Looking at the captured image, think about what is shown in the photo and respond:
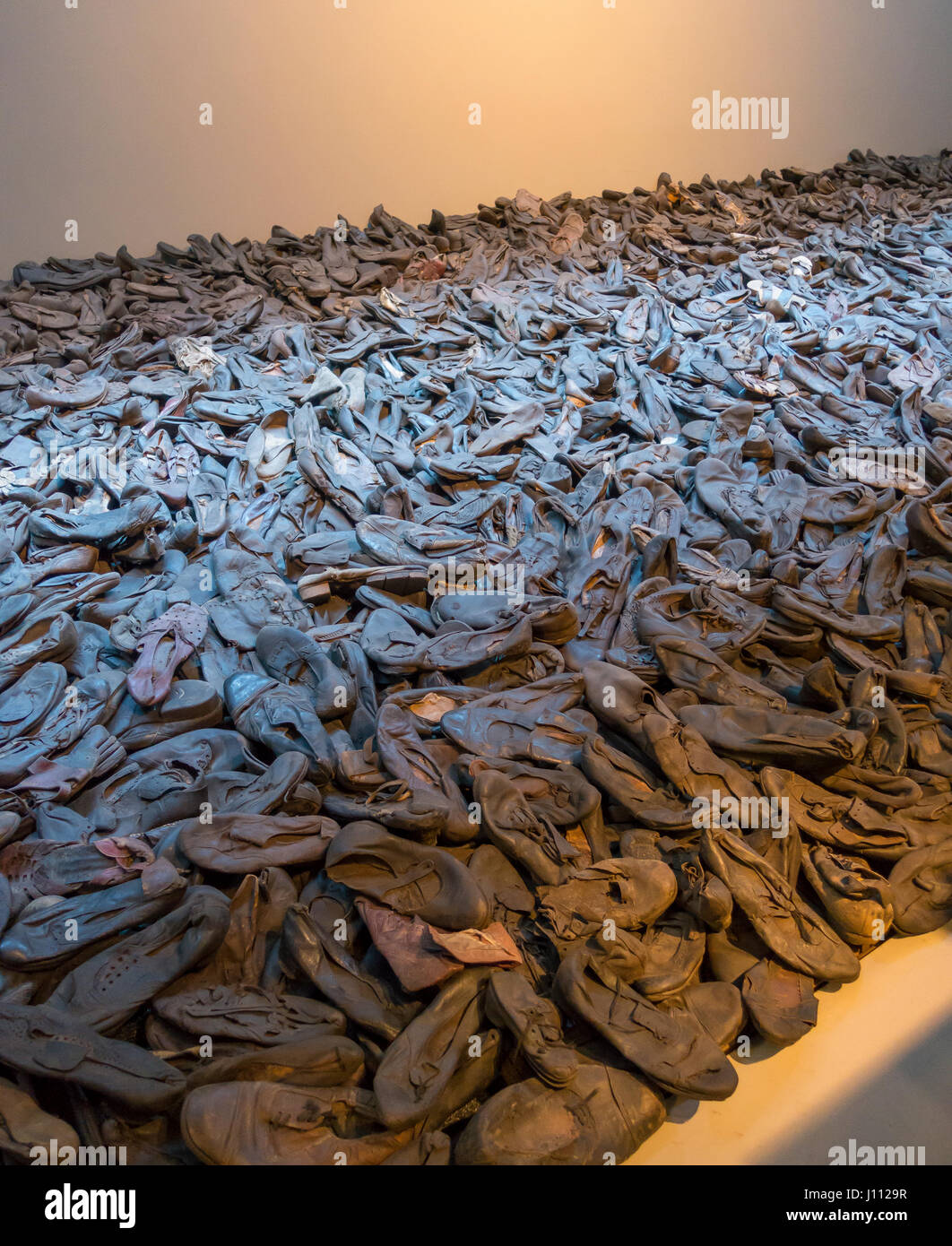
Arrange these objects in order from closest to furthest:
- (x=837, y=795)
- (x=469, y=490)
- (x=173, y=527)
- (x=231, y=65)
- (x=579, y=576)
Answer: (x=837, y=795) < (x=579, y=576) < (x=173, y=527) < (x=469, y=490) < (x=231, y=65)

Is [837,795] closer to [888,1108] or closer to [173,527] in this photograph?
[888,1108]

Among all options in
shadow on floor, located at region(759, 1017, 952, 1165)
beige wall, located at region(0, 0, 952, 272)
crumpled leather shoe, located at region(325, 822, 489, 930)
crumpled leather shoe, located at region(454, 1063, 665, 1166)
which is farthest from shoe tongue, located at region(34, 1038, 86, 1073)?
beige wall, located at region(0, 0, 952, 272)

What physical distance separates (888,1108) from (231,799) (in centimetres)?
156

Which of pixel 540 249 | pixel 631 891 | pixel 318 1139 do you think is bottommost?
pixel 318 1139

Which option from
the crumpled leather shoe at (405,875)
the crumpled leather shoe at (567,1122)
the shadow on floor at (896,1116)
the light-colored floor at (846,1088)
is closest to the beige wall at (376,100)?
the crumpled leather shoe at (405,875)

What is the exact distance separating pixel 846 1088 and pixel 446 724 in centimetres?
123

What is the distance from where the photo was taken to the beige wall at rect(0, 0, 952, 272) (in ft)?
21.0

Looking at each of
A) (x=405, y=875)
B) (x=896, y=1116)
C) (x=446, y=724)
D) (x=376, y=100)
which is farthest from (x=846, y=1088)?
(x=376, y=100)

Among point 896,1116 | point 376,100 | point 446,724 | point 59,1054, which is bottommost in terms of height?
point 896,1116

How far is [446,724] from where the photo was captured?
2371 mm

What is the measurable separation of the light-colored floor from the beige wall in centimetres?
703

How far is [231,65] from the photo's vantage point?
687cm

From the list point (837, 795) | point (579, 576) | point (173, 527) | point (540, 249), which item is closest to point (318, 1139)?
→ point (837, 795)

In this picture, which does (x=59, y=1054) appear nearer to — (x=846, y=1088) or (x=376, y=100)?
(x=846, y=1088)
